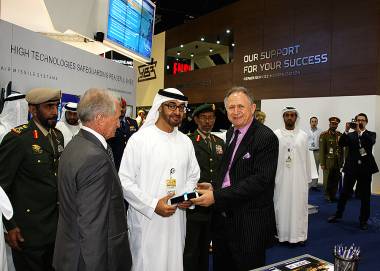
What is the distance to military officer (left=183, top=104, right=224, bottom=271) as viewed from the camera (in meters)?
3.23

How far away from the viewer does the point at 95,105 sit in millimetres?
1879

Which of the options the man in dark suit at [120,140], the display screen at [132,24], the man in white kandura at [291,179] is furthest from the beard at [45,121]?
the man in white kandura at [291,179]

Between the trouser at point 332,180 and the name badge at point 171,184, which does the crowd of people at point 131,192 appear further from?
the trouser at point 332,180

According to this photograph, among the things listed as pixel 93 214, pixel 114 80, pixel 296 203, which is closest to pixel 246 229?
pixel 93 214

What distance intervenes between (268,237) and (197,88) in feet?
40.3

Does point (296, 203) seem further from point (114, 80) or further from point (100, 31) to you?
point (100, 31)

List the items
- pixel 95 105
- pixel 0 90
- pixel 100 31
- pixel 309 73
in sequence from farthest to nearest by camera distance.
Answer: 1. pixel 309 73
2. pixel 100 31
3. pixel 0 90
4. pixel 95 105

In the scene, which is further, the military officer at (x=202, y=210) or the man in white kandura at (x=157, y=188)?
the military officer at (x=202, y=210)

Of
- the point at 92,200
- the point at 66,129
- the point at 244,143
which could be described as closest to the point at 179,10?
the point at 66,129

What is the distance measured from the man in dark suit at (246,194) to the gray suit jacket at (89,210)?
28.7 inches

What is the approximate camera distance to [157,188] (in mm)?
2615

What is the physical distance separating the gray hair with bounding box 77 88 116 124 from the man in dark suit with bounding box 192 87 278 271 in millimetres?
910

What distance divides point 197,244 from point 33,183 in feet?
5.06

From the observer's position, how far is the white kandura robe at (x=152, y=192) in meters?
2.56
